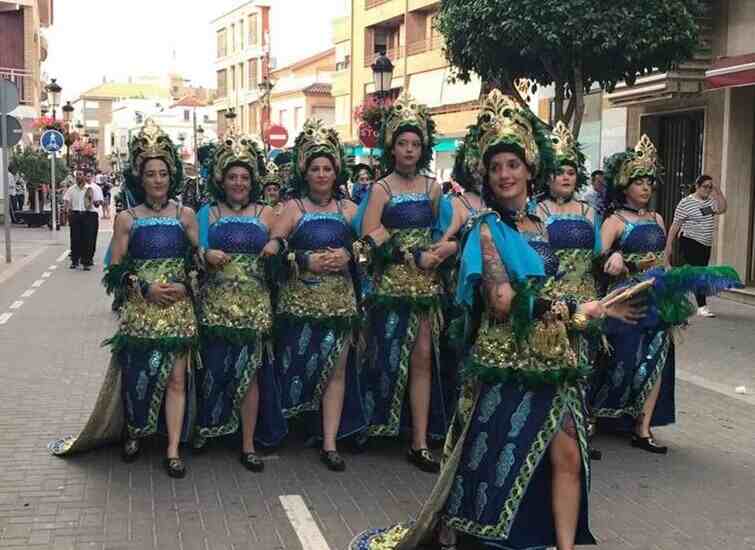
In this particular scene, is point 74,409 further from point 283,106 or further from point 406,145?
point 283,106

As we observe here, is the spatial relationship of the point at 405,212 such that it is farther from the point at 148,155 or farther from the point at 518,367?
the point at 518,367

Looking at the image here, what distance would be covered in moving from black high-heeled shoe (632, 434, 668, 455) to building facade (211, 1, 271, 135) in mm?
67488

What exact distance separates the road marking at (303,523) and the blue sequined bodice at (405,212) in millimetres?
1795

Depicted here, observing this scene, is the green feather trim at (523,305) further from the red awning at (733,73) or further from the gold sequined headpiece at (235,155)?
the red awning at (733,73)

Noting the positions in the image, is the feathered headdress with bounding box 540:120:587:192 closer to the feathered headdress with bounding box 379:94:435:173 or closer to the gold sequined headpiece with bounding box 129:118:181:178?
the feathered headdress with bounding box 379:94:435:173

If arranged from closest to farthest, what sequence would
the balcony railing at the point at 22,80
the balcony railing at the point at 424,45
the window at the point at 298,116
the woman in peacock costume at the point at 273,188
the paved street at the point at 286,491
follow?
the paved street at the point at 286,491 < the woman in peacock costume at the point at 273,188 < the balcony railing at the point at 424,45 < the balcony railing at the point at 22,80 < the window at the point at 298,116

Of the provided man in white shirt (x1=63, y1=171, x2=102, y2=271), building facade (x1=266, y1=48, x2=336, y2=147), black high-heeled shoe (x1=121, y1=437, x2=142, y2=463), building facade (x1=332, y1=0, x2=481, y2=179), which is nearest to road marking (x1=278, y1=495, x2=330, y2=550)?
black high-heeled shoe (x1=121, y1=437, x2=142, y2=463)

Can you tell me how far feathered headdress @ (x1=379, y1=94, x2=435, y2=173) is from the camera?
627 centimetres

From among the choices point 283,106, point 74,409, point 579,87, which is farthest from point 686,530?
point 283,106

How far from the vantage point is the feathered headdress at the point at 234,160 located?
631 centimetres

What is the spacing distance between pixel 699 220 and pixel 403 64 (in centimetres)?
2658

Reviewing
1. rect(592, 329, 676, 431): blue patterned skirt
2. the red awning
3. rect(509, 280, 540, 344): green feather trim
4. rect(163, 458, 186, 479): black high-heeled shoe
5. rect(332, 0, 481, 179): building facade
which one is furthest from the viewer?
rect(332, 0, 481, 179): building facade

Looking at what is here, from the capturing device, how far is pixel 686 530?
524cm

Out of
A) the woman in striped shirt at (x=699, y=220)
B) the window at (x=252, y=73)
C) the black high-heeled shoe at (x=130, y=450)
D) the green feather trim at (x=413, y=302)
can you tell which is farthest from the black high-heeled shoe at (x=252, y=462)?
the window at (x=252, y=73)
